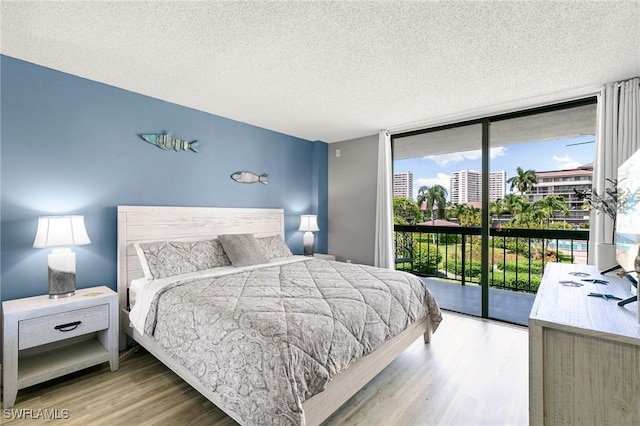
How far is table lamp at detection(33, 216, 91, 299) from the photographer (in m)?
2.17

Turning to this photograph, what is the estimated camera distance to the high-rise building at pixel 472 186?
11.7 ft

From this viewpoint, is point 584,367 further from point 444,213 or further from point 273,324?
point 444,213

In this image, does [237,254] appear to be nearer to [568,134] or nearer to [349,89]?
[349,89]

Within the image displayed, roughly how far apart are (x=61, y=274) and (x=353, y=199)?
3.55 meters

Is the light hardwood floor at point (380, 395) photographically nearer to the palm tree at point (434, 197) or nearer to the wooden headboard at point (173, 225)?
the wooden headboard at point (173, 225)

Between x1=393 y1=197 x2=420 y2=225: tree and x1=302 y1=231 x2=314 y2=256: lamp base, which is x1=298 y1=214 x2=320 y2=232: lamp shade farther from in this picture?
x1=393 y1=197 x2=420 y2=225: tree

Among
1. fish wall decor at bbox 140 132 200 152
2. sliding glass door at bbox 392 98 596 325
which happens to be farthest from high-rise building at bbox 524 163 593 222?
fish wall decor at bbox 140 132 200 152

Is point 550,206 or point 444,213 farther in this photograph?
point 444,213

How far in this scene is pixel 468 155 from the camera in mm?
3832

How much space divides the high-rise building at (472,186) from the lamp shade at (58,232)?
410 centimetres

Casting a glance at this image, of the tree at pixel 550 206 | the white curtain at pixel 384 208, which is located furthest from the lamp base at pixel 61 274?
the tree at pixel 550 206

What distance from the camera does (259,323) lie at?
1.58 metres

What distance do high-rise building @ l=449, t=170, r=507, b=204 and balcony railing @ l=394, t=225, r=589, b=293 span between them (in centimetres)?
40

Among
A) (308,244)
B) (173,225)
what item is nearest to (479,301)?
(308,244)
